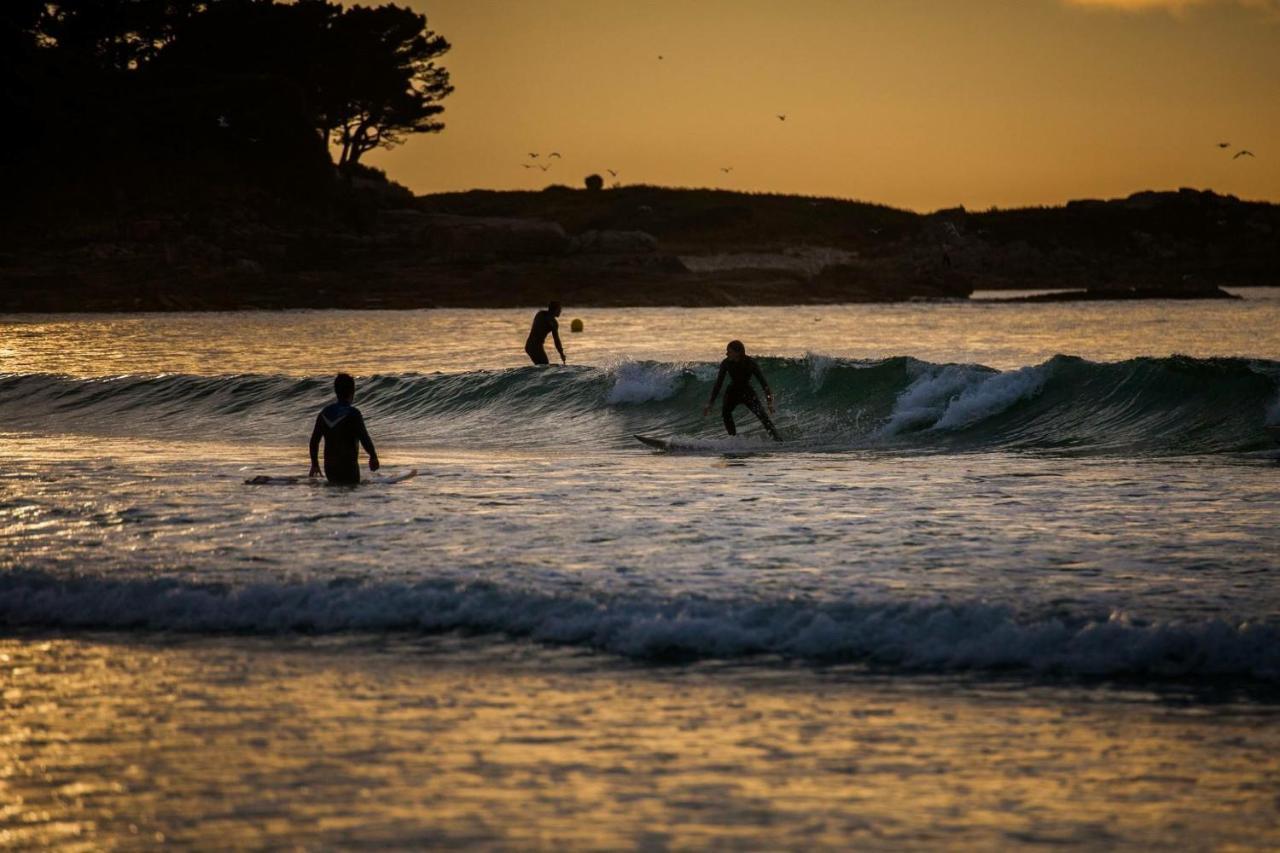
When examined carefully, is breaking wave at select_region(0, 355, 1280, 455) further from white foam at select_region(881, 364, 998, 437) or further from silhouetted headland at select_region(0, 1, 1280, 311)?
silhouetted headland at select_region(0, 1, 1280, 311)

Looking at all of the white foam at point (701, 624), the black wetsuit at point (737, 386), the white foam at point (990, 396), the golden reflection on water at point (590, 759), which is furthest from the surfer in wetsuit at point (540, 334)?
the golden reflection on water at point (590, 759)

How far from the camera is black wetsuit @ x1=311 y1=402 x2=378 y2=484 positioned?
13.8 m

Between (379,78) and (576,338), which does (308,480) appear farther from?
(379,78)

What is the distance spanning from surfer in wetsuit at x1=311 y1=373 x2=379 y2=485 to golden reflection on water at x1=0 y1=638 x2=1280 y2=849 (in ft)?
19.0

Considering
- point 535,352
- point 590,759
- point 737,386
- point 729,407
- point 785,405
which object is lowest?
point 590,759

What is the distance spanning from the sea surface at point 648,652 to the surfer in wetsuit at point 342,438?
0.28 m

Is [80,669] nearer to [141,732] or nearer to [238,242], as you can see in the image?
[141,732]

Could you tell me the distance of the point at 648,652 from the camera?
8.25 meters

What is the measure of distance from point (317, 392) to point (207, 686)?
20.6 metres

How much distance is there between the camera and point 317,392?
2767cm

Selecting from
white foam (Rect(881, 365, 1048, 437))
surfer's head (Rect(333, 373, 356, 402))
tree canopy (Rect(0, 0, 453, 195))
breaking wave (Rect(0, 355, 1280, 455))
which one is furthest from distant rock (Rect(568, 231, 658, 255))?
surfer's head (Rect(333, 373, 356, 402))

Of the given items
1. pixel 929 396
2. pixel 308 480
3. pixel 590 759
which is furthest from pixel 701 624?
pixel 929 396

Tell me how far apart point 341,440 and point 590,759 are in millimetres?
8188

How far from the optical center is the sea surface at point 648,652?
578cm
